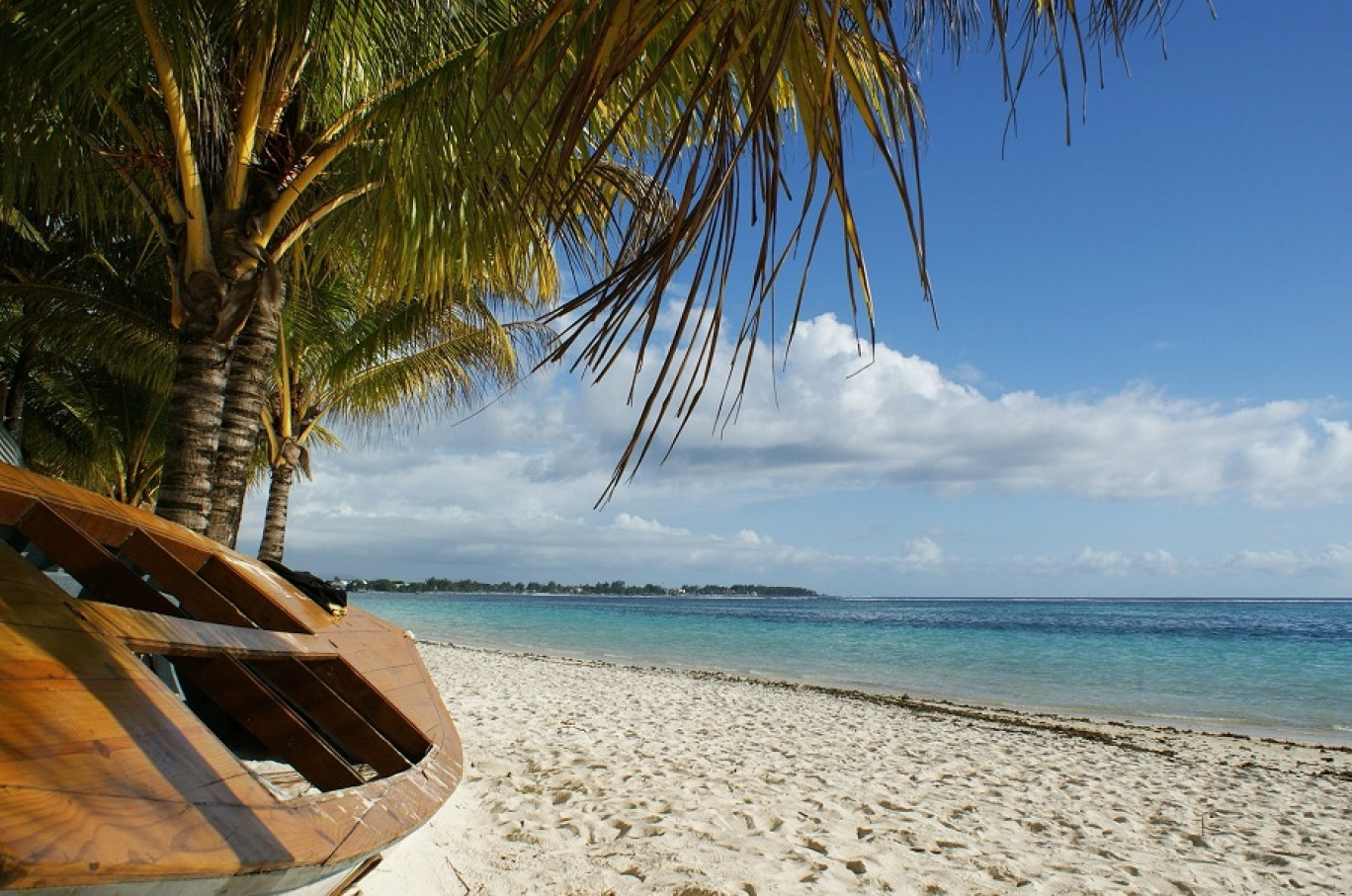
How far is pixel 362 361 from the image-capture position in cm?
1071

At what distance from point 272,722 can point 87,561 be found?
0.87 m

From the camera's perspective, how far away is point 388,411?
1385 centimetres

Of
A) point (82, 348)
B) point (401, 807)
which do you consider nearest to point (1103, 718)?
point (401, 807)

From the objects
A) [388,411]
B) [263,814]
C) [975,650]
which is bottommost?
[975,650]

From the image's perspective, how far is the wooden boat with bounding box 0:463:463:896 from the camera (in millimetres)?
1312

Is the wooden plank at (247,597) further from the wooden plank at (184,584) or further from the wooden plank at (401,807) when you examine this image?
the wooden plank at (401,807)

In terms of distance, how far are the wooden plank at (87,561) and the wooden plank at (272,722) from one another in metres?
0.34

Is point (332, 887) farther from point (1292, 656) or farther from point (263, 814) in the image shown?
point (1292, 656)

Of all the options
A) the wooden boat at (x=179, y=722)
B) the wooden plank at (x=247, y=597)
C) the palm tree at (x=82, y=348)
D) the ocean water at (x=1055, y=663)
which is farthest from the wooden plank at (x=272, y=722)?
the ocean water at (x=1055, y=663)

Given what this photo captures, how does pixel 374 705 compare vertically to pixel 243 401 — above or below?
below

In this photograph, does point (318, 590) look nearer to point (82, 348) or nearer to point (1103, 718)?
point (82, 348)

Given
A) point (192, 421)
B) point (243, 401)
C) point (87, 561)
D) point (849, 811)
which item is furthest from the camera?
point (243, 401)

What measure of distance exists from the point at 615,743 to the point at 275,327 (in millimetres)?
4115

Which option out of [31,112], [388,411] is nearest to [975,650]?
[388,411]
